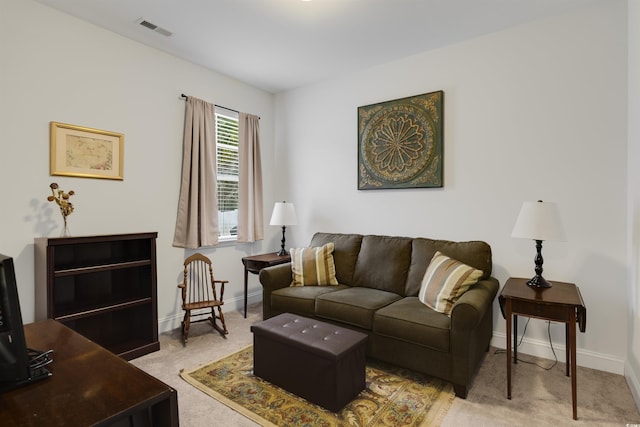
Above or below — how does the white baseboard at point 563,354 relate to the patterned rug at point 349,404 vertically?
above

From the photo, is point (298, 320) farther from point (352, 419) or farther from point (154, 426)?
point (154, 426)

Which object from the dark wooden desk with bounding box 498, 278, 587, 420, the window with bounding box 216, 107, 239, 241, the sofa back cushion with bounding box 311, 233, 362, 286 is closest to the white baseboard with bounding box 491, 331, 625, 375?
the dark wooden desk with bounding box 498, 278, 587, 420

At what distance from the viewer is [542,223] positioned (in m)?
2.37

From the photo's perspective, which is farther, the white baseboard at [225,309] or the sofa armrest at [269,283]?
the white baseboard at [225,309]

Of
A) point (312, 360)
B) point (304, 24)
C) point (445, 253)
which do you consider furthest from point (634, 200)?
point (304, 24)

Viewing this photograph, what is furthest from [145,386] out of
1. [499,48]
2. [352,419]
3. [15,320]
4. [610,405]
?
[499,48]

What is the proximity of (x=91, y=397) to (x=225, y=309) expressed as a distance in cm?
308

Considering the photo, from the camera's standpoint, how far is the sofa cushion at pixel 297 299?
2.97 m

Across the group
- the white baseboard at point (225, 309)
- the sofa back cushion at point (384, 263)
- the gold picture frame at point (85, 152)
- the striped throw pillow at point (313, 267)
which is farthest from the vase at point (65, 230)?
the sofa back cushion at point (384, 263)

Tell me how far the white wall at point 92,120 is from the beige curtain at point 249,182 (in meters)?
0.30

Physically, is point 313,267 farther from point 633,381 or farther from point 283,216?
point 633,381

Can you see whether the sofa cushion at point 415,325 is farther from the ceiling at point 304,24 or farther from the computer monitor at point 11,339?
the ceiling at point 304,24

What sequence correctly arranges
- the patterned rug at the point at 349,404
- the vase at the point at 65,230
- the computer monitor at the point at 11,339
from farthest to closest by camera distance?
1. the vase at the point at 65,230
2. the patterned rug at the point at 349,404
3. the computer monitor at the point at 11,339

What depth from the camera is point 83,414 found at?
991mm
